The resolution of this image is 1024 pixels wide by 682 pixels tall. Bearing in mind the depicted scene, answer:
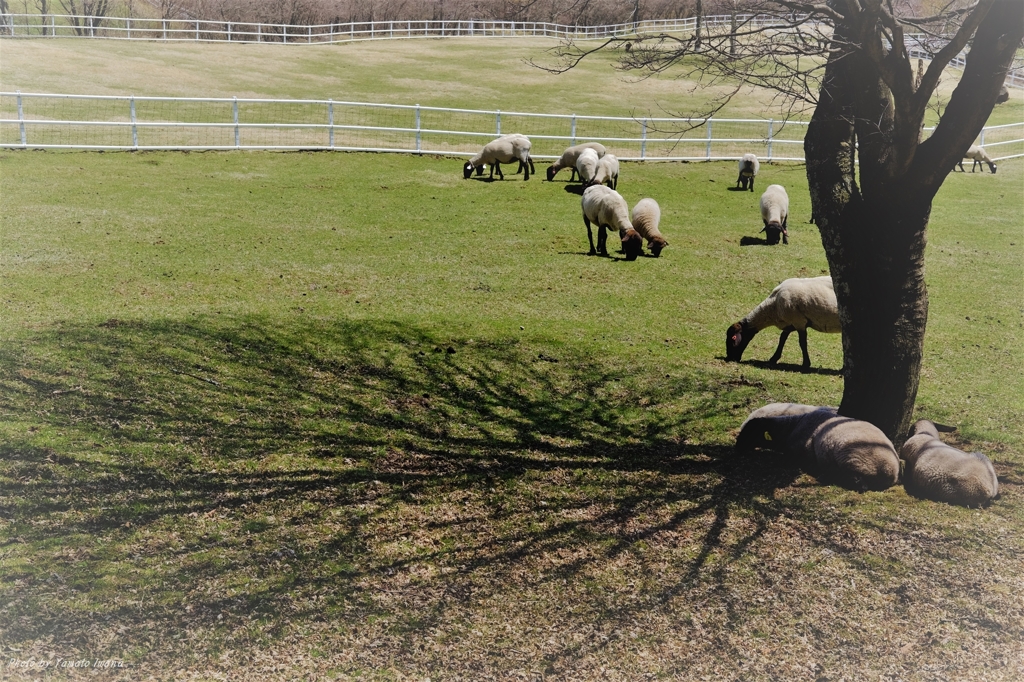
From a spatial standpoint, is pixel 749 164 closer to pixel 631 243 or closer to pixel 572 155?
pixel 572 155

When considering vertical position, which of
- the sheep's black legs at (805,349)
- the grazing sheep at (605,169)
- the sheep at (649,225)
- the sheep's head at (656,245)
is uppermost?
the grazing sheep at (605,169)

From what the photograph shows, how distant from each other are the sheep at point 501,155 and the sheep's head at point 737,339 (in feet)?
46.7

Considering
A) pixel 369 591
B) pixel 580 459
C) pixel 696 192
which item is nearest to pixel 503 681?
pixel 369 591

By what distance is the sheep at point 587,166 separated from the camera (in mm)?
22328

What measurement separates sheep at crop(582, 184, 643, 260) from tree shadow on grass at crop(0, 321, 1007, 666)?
241 inches

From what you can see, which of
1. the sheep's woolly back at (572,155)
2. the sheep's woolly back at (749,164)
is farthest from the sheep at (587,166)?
the sheep's woolly back at (749,164)

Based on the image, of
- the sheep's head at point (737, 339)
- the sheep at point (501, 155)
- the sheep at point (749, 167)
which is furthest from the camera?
the sheep at point (501, 155)

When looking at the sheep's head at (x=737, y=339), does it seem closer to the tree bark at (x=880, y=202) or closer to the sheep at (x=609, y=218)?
the tree bark at (x=880, y=202)

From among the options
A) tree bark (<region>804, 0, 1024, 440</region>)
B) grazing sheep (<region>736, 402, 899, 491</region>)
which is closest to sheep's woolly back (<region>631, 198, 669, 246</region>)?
tree bark (<region>804, 0, 1024, 440</region>)

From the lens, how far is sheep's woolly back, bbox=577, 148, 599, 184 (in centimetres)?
2233

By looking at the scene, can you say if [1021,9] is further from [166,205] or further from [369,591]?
[166,205]

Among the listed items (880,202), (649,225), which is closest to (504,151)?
(649,225)

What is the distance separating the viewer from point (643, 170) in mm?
26484

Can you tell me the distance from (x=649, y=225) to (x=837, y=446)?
1030 centimetres
